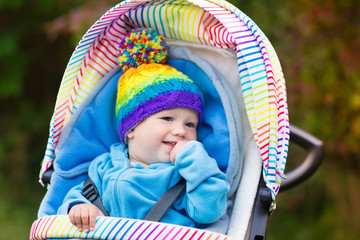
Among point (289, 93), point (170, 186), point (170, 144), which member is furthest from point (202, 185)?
point (289, 93)

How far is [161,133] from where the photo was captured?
211cm

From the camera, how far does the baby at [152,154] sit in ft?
6.21

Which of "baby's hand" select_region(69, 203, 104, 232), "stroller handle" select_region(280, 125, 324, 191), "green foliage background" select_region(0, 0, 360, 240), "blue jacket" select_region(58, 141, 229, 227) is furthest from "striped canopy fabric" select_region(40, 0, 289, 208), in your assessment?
"green foliage background" select_region(0, 0, 360, 240)

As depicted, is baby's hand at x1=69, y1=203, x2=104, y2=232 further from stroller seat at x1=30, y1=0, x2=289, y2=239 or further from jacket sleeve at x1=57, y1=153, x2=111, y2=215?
jacket sleeve at x1=57, y1=153, x2=111, y2=215

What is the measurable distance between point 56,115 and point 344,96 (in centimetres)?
223

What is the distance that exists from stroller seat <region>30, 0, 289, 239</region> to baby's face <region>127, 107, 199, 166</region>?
0.42 ft

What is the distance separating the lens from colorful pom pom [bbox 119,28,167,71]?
2.26m

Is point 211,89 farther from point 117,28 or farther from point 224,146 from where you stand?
point 117,28

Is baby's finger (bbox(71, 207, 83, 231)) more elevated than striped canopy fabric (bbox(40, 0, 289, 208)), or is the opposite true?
striped canopy fabric (bbox(40, 0, 289, 208))

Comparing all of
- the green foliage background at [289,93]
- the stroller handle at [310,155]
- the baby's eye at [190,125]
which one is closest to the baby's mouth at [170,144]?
the baby's eye at [190,125]

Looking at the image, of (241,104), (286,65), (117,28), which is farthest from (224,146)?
(286,65)

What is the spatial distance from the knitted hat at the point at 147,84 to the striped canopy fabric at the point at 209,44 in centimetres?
9

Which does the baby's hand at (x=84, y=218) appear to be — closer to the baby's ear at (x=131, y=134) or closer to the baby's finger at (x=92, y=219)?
the baby's finger at (x=92, y=219)

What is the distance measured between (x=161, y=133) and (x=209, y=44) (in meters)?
0.45
